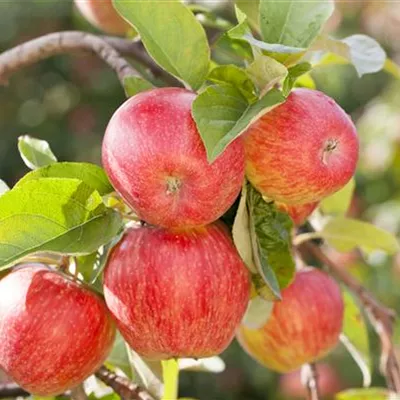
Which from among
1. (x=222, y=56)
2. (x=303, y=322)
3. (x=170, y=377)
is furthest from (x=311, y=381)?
(x=222, y=56)

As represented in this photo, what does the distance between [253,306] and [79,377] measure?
0.82 feet

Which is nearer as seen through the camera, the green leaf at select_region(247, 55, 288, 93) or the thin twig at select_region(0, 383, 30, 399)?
the green leaf at select_region(247, 55, 288, 93)

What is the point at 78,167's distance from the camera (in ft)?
3.10

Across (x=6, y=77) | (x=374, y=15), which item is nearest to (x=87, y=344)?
(x=6, y=77)

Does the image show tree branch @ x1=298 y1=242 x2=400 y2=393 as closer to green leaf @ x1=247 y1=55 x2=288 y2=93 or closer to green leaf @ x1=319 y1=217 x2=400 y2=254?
green leaf @ x1=319 y1=217 x2=400 y2=254

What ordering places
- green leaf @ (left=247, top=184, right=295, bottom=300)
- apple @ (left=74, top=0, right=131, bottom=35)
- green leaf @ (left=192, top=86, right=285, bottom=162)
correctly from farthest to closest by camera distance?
apple @ (left=74, top=0, right=131, bottom=35) < green leaf @ (left=247, top=184, right=295, bottom=300) < green leaf @ (left=192, top=86, right=285, bottom=162)

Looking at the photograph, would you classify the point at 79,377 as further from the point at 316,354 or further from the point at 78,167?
the point at 316,354

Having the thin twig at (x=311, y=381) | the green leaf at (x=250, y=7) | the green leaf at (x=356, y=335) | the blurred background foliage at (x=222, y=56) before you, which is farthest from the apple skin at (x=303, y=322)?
the blurred background foliage at (x=222, y=56)

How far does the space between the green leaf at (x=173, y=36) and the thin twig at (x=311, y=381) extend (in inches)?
19.4

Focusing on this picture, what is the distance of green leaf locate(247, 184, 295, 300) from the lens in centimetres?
96

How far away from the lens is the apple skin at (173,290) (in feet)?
2.96

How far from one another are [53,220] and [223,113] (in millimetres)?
188

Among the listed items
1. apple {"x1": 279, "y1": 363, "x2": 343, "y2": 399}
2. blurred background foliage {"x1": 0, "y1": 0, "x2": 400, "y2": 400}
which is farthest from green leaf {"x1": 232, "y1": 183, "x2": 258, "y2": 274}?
apple {"x1": 279, "y1": 363, "x2": 343, "y2": 399}

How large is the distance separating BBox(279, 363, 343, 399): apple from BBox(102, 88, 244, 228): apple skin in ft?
7.18
